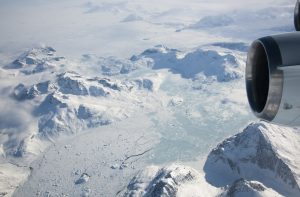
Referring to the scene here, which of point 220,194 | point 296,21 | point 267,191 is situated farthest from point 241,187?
point 296,21

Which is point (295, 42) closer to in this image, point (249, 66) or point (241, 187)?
point (249, 66)

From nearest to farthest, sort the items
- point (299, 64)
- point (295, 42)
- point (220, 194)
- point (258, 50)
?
point (299, 64) → point (295, 42) → point (258, 50) → point (220, 194)

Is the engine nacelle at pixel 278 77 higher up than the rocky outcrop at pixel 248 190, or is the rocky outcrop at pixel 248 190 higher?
the engine nacelle at pixel 278 77

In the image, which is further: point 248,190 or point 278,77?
point 248,190

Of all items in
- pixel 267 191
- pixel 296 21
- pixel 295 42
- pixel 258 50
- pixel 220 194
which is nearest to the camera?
pixel 295 42

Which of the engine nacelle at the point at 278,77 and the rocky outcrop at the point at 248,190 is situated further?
the rocky outcrop at the point at 248,190

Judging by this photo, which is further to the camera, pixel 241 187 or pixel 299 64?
pixel 241 187

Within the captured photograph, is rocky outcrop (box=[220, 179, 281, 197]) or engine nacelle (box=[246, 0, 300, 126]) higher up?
engine nacelle (box=[246, 0, 300, 126])

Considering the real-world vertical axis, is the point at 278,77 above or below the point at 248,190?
above
